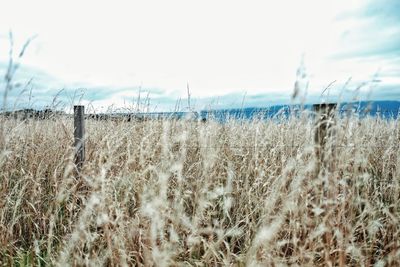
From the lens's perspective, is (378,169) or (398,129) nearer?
(378,169)

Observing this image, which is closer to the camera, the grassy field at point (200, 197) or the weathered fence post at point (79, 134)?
the grassy field at point (200, 197)

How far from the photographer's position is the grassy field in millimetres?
2514

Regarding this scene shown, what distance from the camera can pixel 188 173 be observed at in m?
4.41

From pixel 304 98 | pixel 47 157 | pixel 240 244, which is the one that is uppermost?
pixel 304 98

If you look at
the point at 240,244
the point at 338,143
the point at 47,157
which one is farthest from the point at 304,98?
the point at 47,157

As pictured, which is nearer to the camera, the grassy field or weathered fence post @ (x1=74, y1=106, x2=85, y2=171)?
the grassy field

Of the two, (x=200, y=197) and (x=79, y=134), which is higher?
(x=79, y=134)

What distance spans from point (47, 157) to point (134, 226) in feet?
7.22

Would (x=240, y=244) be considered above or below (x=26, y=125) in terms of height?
below

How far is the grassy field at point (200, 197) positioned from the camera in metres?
2.51

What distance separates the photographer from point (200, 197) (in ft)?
10.7

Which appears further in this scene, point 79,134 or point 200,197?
point 79,134

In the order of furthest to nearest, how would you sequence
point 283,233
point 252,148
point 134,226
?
1. point 252,148
2. point 283,233
3. point 134,226

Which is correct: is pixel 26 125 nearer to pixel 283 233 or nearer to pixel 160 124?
pixel 160 124
